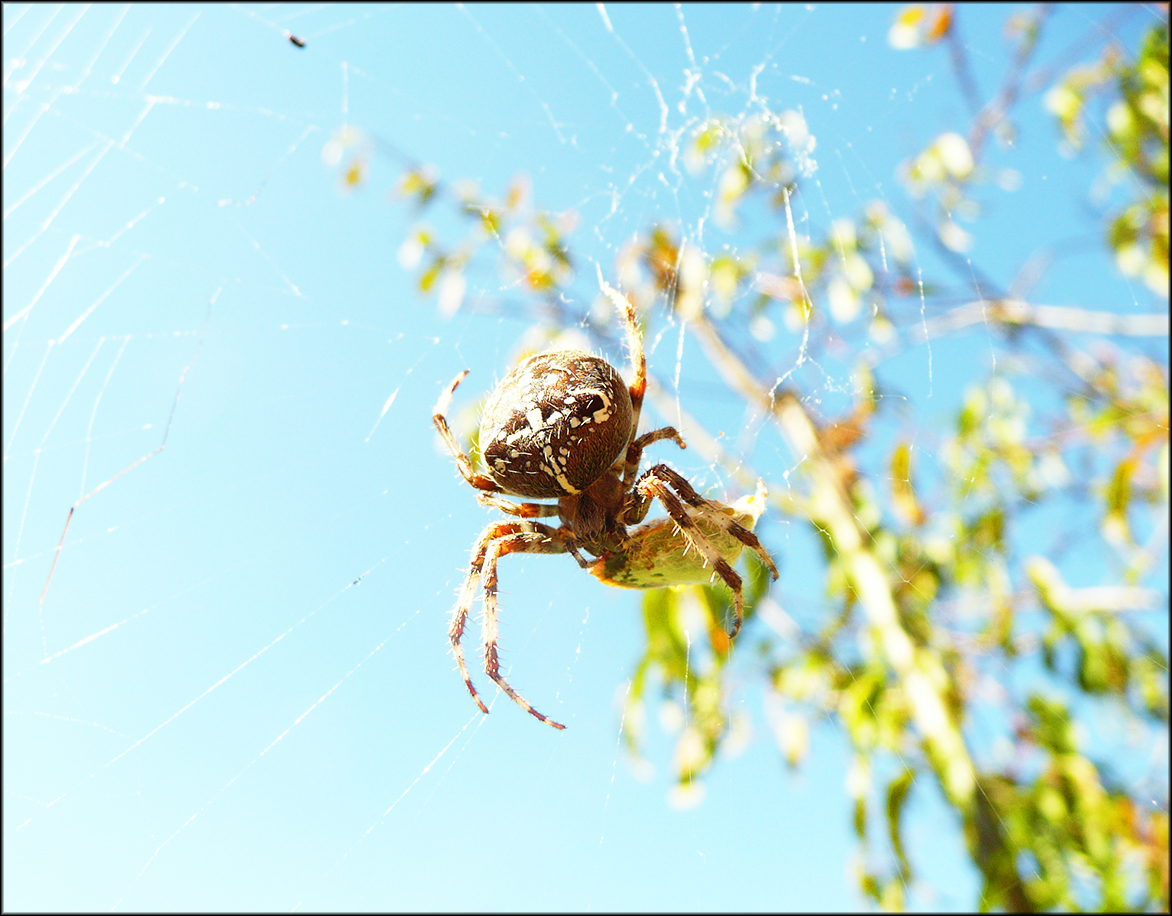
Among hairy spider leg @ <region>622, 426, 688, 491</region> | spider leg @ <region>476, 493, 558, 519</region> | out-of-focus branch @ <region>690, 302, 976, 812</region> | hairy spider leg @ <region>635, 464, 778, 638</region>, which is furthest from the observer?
out-of-focus branch @ <region>690, 302, 976, 812</region>

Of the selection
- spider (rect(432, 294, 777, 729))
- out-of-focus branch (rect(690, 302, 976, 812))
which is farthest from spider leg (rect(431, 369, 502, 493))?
out-of-focus branch (rect(690, 302, 976, 812))

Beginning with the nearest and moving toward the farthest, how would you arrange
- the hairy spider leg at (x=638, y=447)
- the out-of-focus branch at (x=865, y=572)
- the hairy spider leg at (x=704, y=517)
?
the hairy spider leg at (x=704, y=517)
the hairy spider leg at (x=638, y=447)
the out-of-focus branch at (x=865, y=572)

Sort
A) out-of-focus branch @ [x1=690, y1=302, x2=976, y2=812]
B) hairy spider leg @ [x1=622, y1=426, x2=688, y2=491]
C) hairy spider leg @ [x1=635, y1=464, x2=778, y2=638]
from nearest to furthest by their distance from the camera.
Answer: hairy spider leg @ [x1=635, y1=464, x2=778, y2=638] → hairy spider leg @ [x1=622, y1=426, x2=688, y2=491] → out-of-focus branch @ [x1=690, y1=302, x2=976, y2=812]

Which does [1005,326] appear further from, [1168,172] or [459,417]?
[459,417]

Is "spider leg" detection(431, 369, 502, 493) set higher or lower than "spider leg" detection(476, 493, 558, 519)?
higher

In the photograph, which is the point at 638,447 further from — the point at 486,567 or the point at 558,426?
the point at 486,567

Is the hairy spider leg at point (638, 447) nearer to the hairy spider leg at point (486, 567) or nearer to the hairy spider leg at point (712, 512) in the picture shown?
the hairy spider leg at point (712, 512)

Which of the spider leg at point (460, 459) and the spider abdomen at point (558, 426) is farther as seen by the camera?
the spider leg at point (460, 459)

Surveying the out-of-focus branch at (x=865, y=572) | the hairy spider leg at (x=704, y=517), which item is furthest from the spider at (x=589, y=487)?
the out-of-focus branch at (x=865, y=572)

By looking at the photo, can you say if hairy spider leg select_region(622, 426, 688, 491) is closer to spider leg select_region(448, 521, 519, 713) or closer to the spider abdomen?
the spider abdomen
